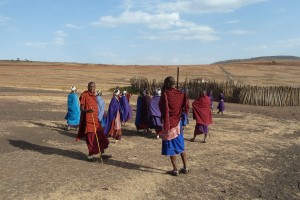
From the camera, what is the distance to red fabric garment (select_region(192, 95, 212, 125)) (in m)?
12.4

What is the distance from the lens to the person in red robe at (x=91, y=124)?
9305 millimetres

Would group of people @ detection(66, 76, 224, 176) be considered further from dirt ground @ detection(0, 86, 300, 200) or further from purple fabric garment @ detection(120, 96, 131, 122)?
dirt ground @ detection(0, 86, 300, 200)

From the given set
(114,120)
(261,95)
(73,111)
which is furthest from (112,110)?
(261,95)

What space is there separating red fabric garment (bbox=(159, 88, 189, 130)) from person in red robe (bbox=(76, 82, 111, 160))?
202 centimetres

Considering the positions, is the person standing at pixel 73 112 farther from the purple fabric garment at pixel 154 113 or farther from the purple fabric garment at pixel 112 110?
the purple fabric garment at pixel 154 113

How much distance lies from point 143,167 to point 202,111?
162 inches

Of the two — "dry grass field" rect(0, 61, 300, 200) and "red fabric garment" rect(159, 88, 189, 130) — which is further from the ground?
"red fabric garment" rect(159, 88, 189, 130)

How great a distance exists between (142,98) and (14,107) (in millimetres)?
9516

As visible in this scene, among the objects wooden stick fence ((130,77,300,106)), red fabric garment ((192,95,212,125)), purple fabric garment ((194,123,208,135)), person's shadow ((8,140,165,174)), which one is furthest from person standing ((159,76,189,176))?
wooden stick fence ((130,77,300,106))

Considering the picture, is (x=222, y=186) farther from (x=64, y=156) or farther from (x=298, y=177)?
(x=64, y=156)

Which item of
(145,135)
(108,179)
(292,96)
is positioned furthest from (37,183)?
(292,96)

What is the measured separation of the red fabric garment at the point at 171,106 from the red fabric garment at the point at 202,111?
170 inches

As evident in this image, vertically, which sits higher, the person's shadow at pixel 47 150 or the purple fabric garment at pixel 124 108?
the purple fabric garment at pixel 124 108

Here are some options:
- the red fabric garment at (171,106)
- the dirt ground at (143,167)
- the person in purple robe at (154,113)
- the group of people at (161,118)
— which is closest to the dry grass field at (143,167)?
the dirt ground at (143,167)
